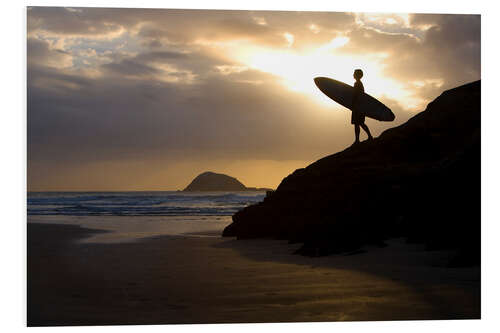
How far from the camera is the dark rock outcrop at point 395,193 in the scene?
25.7ft

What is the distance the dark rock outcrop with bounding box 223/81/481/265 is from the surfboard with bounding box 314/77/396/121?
963 mm

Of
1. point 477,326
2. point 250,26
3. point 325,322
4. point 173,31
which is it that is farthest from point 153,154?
point 477,326

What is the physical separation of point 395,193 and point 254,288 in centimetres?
359

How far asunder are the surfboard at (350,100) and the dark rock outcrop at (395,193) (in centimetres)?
96

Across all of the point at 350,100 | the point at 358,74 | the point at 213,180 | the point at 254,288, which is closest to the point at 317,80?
the point at 358,74

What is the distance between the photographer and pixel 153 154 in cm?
921

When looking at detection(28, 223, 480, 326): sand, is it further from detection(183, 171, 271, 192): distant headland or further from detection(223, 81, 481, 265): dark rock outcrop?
detection(183, 171, 271, 192): distant headland

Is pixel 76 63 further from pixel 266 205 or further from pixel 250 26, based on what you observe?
pixel 266 205

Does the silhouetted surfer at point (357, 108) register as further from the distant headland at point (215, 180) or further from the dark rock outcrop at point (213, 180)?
the dark rock outcrop at point (213, 180)

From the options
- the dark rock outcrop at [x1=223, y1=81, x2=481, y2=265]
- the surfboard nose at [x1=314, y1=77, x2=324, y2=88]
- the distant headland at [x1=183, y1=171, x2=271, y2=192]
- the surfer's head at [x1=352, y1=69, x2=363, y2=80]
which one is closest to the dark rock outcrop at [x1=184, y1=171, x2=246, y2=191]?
the distant headland at [x1=183, y1=171, x2=271, y2=192]

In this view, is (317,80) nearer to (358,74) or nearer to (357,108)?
(358,74)

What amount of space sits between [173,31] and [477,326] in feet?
18.7

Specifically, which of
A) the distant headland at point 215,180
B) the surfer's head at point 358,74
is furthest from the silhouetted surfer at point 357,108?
the distant headland at point 215,180

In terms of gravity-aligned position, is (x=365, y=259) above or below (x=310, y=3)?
below
